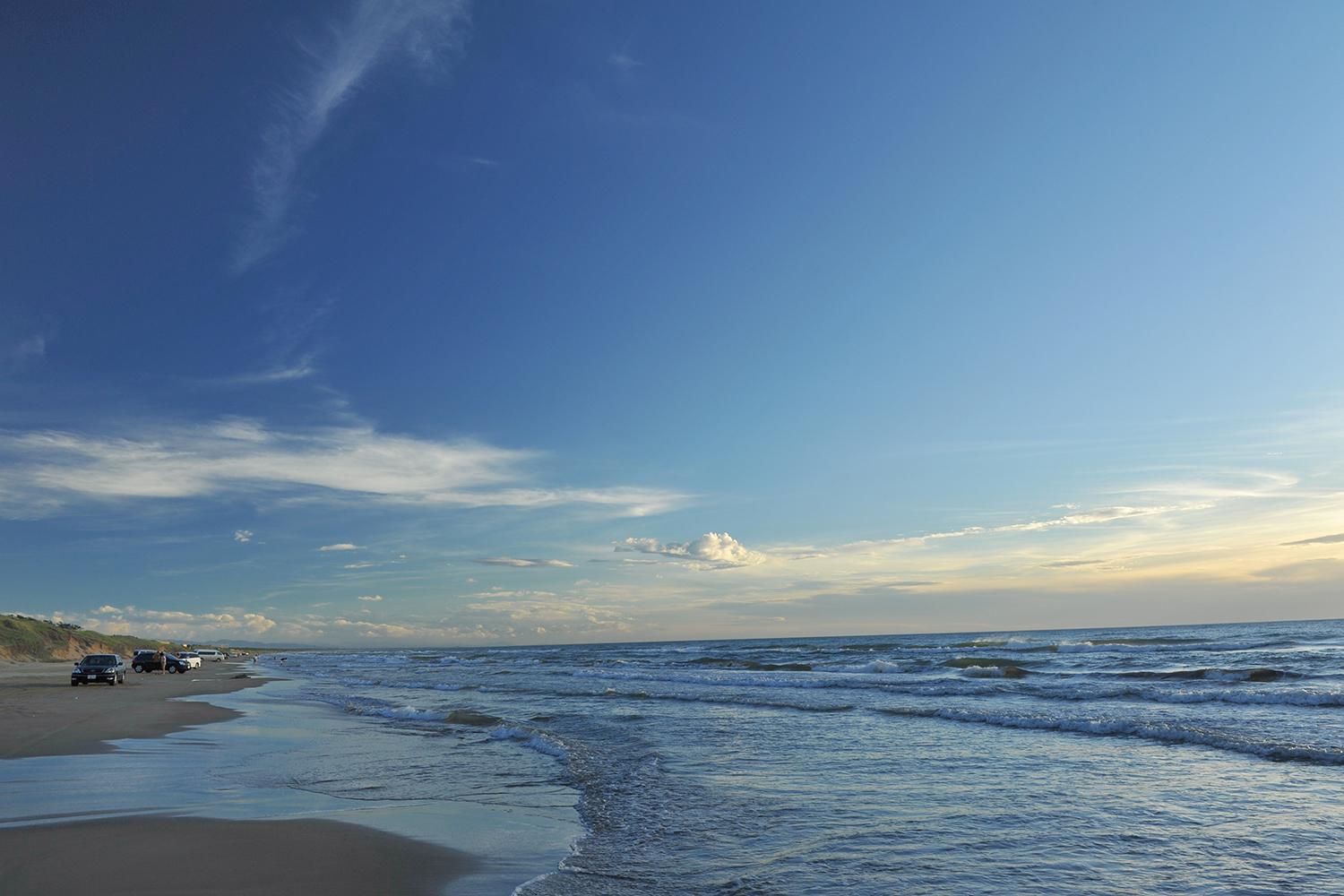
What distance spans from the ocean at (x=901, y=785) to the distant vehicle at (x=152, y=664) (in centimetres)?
4509

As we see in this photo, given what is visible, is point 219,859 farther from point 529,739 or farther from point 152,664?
point 152,664

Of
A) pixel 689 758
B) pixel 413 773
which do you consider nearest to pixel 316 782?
pixel 413 773

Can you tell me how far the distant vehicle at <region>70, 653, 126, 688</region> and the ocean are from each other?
20948 mm

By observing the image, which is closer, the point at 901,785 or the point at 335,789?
the point at 901,785

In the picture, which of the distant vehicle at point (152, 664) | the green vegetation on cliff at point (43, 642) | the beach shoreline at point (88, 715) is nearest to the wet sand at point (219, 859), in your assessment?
the beach shoreline at point (88, 715)

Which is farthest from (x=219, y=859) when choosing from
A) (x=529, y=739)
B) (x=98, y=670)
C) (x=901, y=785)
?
(x=98, y=670)

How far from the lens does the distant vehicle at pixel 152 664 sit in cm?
6250

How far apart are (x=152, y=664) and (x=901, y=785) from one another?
68265 millimetres

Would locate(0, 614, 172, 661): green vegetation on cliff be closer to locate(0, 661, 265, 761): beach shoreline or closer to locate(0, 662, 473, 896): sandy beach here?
locate(0, 661, 265, 761): beach shoreline

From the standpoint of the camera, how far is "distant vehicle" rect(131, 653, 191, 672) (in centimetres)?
6250

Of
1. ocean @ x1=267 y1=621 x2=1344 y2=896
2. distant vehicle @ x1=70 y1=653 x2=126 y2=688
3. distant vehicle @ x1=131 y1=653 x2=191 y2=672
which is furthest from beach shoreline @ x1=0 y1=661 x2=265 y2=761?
distant vehicle @ x1=131 y1=653 x2=191 y2=672

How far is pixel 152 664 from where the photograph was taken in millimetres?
62312

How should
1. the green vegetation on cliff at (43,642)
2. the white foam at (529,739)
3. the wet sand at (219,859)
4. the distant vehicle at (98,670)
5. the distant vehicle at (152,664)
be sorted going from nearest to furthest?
1. the wet sand at (219,859)
2. the white foam at (529,739)
3. the distant vehicle at (98,670)
4. the distant vehicle at (152,664)
5. the green vegetation on cliff at (43,642)

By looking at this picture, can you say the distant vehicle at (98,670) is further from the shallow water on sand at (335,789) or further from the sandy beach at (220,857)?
the sandy beach at (220,857)
